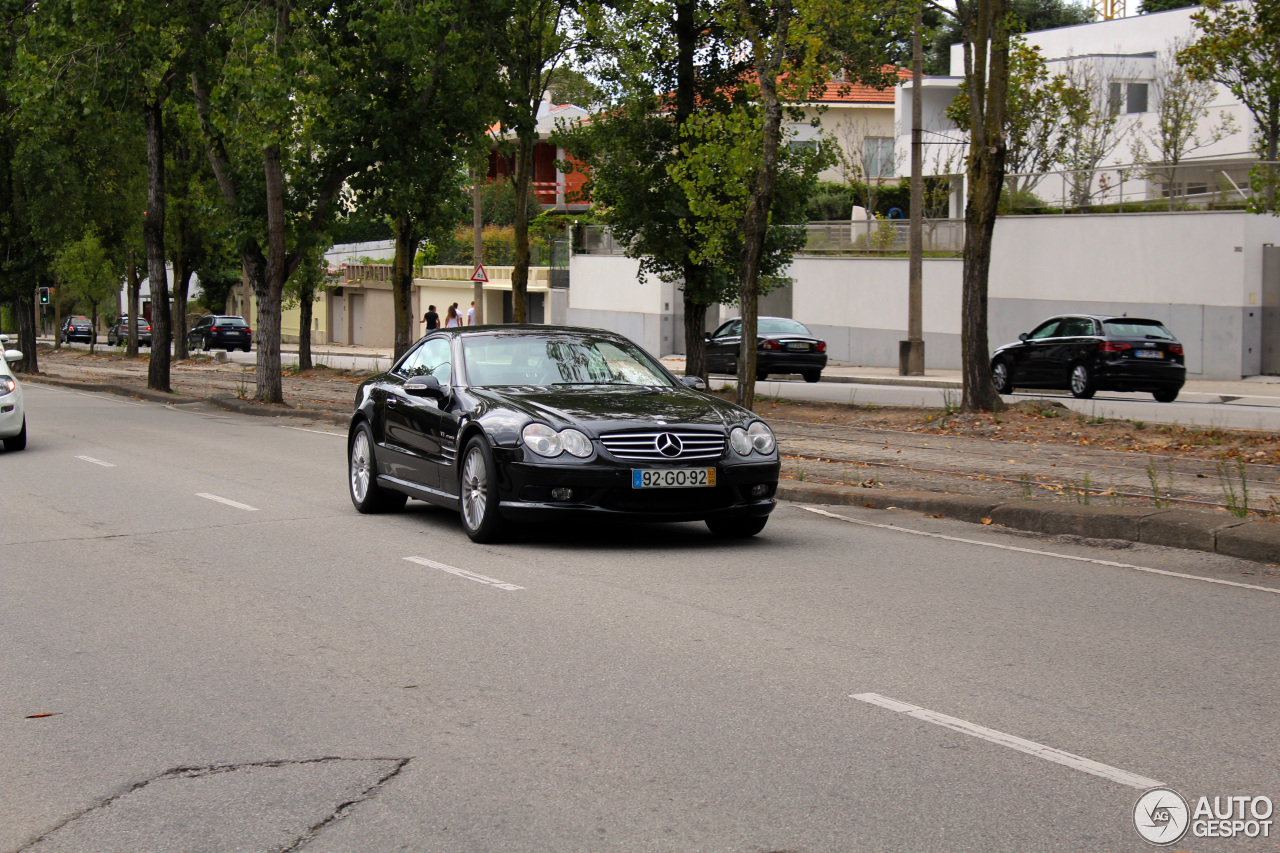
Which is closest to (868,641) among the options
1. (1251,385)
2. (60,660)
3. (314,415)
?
(60,660)

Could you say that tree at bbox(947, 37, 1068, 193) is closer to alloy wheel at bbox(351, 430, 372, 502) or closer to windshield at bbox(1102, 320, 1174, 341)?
windshield at bbox(1102, 320, 1174, 341)

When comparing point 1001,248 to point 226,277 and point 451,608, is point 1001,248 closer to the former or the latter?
point 451,608

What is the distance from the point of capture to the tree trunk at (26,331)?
43500mm

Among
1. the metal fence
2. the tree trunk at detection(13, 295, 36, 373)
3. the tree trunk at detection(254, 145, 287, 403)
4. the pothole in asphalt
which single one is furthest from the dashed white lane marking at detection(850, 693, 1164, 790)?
the tree trunk at detection(13, 295, 36, 373)

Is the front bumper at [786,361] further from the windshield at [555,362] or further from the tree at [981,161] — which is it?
the windshield at [555,362]

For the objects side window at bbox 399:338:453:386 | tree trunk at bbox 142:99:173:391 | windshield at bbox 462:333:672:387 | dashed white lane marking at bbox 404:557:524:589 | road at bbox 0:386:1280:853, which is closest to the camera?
road at bbox 0:386:1280:853

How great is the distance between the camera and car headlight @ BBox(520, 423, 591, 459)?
952cm

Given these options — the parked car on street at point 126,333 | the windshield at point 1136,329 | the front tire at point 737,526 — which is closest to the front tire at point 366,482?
the front tire at point 737,526

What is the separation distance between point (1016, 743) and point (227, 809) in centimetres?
273

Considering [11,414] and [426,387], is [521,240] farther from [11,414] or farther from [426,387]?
[426,387]

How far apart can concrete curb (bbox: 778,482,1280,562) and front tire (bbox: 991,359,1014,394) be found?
15933 mm

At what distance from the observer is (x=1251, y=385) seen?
30297 mm

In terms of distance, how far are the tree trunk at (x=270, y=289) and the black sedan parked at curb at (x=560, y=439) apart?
15.5 meters

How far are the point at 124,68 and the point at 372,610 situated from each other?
21775 millimetres
